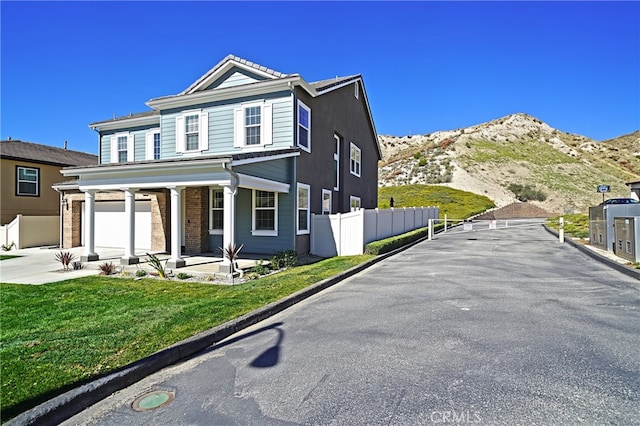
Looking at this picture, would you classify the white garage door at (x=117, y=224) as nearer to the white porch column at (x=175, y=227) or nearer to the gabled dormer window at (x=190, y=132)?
the gabled dormer window at (x=190, y=132)

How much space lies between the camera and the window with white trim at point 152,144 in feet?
60.5

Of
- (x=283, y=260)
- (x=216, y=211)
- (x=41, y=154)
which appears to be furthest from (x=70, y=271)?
(x=41, y=154)

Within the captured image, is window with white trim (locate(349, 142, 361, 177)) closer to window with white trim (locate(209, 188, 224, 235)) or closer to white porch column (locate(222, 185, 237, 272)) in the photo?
window with white trim (locate(209, 188, 224, 235))

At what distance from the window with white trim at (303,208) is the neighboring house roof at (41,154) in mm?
17553

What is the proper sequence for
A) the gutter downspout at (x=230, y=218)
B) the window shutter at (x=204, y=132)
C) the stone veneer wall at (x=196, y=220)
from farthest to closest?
the window shutter at (x=204, y=132) → the stone veneer wall at (x=196, y=220) → the gutter downspout at (x=230, y=218)

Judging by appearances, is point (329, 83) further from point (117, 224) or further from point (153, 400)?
point (153, 400)

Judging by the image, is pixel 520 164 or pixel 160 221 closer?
pixel 160 221

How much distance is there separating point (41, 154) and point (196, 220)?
1615 cm

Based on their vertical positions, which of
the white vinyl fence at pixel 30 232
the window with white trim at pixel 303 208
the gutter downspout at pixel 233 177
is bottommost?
the white vinyl fence at pixel 30 232

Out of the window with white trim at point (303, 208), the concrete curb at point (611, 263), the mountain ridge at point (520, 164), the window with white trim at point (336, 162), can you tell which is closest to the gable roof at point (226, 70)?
the window with white trim at point (303, 208)

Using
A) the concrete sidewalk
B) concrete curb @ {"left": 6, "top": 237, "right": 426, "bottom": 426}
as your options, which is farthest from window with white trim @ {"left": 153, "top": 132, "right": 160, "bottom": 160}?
concrete curb @ {"left": 6, "top": 237, "right": 426, "bottom": 426}

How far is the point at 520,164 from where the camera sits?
65188 millimetres

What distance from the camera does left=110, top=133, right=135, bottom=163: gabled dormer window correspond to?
1920cm

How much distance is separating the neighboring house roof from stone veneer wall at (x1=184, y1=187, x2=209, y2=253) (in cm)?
1341
